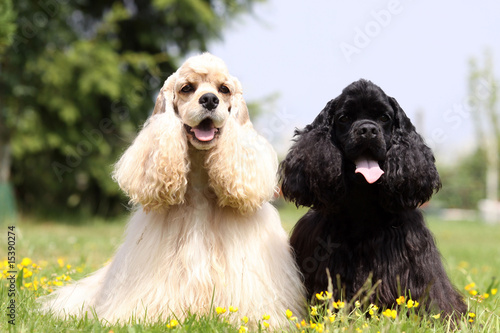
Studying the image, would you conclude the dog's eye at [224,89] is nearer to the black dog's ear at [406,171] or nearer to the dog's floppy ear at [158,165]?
the dog's floppy ear at [158,165]

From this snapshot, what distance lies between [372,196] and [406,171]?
0.22m

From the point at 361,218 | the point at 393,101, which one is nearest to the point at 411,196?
the point at 361,218

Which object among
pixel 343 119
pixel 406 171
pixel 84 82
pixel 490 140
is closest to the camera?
pixel 406 171

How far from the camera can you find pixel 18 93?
9.71 metres

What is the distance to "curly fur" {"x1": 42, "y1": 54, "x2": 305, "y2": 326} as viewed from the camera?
2902 millimetres

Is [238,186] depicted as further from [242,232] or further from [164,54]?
[164,54]

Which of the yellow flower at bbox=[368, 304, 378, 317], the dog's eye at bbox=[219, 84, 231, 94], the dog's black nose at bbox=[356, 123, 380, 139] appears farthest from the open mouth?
the yellow flower at bbox=[368, 304, 378, 317]

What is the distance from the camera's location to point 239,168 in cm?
295

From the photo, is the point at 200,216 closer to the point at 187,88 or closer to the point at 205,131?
the point at 205,131

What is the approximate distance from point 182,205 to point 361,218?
101cm

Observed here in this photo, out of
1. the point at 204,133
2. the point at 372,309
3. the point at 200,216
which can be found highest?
the point at 204,133

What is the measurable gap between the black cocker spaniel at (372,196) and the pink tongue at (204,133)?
493 millimetres

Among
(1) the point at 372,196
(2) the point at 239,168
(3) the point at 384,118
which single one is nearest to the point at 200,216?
(2) the point at 239,168

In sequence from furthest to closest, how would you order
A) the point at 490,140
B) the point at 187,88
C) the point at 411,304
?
the point at 490,140 → the point at 187,88 → the point at 411,304
